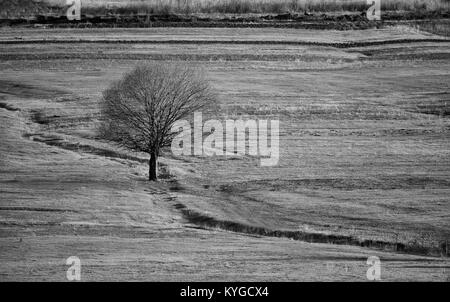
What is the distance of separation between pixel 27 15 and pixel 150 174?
6653 cm

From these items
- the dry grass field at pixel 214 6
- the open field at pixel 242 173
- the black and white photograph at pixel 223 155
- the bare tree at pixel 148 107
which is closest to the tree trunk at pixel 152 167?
the black and white photograph at pixel 223 155

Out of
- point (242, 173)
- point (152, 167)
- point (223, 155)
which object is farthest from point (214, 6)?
point (152, 167)

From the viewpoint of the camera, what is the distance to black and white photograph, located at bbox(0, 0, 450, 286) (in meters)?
47.2

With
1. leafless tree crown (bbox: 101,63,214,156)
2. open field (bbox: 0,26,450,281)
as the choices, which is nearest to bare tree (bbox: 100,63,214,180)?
leafless tree crown (bbox: 101,63,214,156)

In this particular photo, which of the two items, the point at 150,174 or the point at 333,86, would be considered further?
the point at 333,86

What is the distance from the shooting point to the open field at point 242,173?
47.4 m

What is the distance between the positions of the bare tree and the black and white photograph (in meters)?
0.12

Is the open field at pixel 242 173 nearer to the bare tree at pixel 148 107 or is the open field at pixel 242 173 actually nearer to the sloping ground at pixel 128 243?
the sloping ground at pixel 128 243

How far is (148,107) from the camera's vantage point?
66812 mm

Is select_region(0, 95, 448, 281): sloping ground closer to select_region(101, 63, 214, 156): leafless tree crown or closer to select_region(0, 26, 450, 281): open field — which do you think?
select_region(0, 26, 450, 281): open field

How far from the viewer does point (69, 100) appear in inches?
3474
